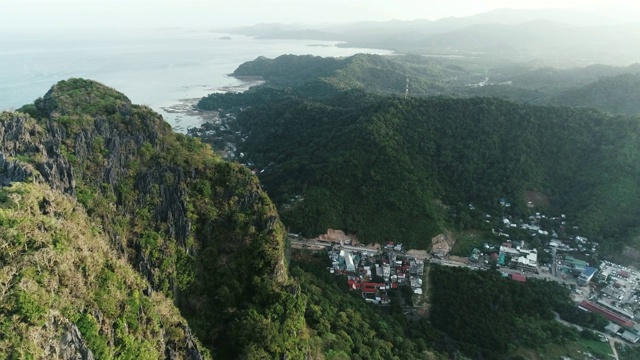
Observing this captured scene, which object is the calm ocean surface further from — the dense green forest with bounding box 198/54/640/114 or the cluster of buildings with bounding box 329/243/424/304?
the cluster of buildings with bounding box 329/243/424/304

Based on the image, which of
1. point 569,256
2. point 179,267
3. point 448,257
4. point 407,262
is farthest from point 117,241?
point 569,256

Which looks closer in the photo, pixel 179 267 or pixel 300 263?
pixel 179 267

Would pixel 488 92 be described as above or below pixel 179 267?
above

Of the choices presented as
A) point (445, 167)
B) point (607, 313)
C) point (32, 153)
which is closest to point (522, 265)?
point (607, 313)

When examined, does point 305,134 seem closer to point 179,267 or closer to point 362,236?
point 362,236

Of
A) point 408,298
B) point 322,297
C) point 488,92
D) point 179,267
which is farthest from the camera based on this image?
point 488,92

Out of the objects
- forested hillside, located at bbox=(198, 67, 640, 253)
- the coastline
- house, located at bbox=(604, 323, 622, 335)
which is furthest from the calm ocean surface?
house, located at bbox=(604, 323, 622, 335)

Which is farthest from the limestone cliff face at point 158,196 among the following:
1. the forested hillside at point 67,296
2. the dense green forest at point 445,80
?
the dense green forest at point 445,80
